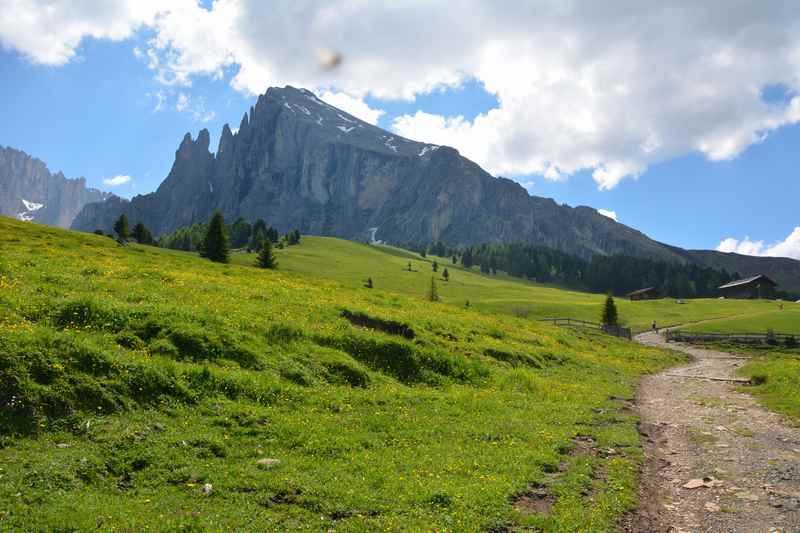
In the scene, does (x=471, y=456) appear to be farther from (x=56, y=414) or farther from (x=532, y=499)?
(x=56, y=414)

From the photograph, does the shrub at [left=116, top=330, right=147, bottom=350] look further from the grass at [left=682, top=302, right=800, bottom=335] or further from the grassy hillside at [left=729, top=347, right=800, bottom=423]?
the grass at [left=682, top=302, right=800, bottom=335]

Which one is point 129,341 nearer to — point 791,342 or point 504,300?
point 791,342

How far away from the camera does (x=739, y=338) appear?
72.9 meters

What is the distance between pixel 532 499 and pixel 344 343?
13.7 meters

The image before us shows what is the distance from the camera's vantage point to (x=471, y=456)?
1491 centimetres

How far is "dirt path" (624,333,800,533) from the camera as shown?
11672 millimetres

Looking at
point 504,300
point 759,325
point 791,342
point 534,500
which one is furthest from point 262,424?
point 504,300

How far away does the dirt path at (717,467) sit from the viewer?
460 inches

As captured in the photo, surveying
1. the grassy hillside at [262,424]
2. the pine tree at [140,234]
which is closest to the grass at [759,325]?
the grassy hillside at [262,424]

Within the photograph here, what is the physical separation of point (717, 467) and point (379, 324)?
1789 cm

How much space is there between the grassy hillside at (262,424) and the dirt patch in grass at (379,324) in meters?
1.80

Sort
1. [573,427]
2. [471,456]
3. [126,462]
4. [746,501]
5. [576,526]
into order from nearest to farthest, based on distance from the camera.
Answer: [576,526]
[126,462]
[746,501]
[471,456]
[573,427]

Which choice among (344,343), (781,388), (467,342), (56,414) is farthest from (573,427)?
(781,388)

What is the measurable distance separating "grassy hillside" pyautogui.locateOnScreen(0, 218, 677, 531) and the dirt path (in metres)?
0.90
